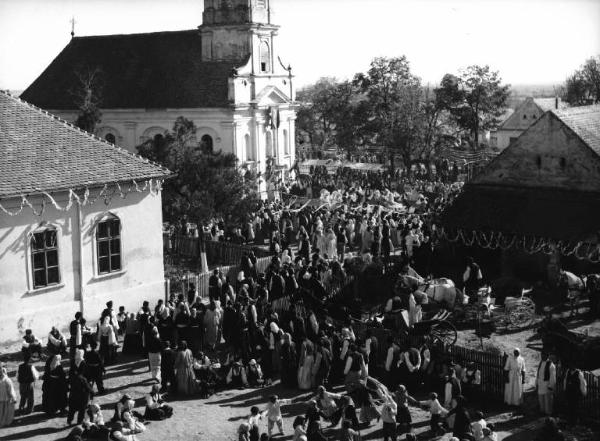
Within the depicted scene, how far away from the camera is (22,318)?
22672mm

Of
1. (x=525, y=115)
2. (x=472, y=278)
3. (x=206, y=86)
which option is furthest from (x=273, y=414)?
(x=525, y=115)

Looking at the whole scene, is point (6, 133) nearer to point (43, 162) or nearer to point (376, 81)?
point (43, 162)

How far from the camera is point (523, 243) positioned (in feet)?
92.5

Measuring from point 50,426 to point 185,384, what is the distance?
124 inches

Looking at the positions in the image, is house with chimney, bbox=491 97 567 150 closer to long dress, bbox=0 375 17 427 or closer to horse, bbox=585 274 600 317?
horse, bbox=585 274 600 317

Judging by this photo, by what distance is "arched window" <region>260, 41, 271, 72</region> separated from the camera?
52.6m

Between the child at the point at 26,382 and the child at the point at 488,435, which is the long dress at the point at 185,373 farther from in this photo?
the child at the point at 488,435

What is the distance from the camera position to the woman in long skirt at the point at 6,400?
17219mm

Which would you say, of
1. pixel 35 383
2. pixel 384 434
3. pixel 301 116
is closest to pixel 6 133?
pixel 35 383

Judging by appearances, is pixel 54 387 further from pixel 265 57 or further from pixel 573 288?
pixel 265 57

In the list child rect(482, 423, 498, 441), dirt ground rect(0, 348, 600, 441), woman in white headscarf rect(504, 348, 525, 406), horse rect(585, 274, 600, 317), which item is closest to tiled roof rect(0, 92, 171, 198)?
dirt ground rect(0, 348, 600, 441)

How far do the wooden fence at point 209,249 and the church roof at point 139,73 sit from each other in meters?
17.2

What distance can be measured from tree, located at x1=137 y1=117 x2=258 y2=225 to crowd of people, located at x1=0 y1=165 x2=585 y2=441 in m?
3.74

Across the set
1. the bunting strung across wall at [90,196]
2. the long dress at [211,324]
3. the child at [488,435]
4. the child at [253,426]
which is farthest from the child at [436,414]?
the bunting strung across wall at [90,196]
